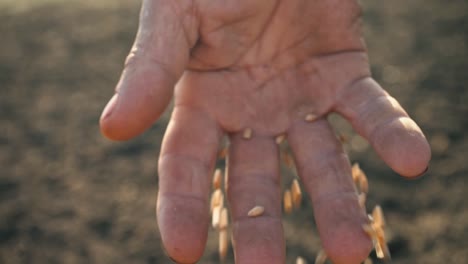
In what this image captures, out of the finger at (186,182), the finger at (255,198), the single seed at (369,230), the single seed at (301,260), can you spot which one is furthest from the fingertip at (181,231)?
the single seed at (301,260)

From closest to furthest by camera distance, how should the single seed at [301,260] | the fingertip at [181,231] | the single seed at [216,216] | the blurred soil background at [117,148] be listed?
the fingertip at [181,231] < the single seed at [216,216] < the single seed at [301,260] < the blurred soil background at [117,148]

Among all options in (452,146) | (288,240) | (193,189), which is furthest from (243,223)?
(452,146)

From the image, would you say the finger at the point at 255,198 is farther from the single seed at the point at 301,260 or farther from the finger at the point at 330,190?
the single seed at the point at 301,260

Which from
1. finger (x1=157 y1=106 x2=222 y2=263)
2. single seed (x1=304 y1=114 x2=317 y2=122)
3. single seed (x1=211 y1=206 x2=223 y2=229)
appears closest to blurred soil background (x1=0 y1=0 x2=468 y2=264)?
single seed (x1=211 y1=206 x2=223 y2=229)

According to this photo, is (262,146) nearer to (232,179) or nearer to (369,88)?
(232,179)

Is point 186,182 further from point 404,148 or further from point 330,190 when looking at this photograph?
point 404,148

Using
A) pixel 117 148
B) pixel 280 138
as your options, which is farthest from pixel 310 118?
pixel 117 148

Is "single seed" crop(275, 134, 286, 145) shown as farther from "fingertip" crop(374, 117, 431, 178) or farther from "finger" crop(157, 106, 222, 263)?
"fingertip" crop(374, 117, 431, 178)

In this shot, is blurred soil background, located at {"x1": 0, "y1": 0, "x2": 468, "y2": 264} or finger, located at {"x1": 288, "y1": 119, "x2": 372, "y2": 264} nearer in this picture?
finger, located at {"x1": 288, "y1": 119, "x2": 372, "y2": 264}
